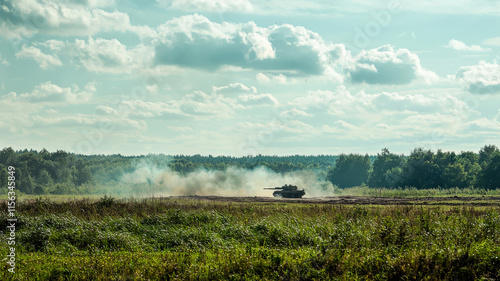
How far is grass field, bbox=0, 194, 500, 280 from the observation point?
614 inches

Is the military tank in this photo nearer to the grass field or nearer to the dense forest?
the dense forest

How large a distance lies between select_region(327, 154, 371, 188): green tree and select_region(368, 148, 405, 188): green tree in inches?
238

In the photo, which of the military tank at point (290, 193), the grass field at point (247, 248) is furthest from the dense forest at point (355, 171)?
the grass field at point (247, 248)

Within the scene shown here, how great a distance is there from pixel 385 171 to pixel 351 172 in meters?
17.2

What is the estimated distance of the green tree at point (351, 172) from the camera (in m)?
154

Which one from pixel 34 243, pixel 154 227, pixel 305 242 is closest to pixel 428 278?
pixel 305 242

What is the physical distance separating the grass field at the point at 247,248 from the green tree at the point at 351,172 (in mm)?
124953

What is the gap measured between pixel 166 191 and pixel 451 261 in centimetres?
7796

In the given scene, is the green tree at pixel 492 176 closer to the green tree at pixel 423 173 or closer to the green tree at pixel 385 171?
the green tree at pixel 423 173

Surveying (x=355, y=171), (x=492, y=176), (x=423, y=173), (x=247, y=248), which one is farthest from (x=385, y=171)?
(x=247, y=248)

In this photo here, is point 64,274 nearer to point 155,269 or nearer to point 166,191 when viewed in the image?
point 155,269

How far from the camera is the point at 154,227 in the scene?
89.5 feet

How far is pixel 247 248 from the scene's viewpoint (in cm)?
1892

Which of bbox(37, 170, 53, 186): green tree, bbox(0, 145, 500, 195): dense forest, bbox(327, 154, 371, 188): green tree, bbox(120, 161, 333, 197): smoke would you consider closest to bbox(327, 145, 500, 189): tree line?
bbox(0, 145, 500, 195): dense forest
